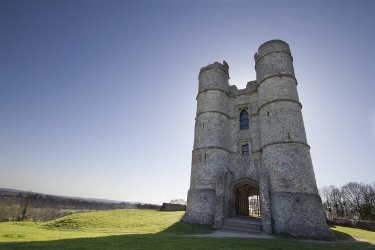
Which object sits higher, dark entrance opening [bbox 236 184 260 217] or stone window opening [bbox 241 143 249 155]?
stone window opening [bbox 241 143 249 155]

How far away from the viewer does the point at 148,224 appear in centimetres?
1728

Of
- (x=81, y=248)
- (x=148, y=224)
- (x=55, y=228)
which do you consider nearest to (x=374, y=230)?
(x=148, y=224)

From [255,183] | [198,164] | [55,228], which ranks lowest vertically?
[55,228]

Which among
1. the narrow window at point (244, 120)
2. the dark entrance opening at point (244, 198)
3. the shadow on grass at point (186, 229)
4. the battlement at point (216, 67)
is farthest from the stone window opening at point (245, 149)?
the battlement at point (216, 67)

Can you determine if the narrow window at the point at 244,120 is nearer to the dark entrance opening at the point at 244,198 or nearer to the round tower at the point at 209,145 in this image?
the round tower at the point at 209,145

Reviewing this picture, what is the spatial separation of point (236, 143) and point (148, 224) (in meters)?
11.2

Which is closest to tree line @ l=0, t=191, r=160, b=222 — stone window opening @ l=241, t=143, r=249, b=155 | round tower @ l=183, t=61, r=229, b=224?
round tower @ l=183, t=61, r=229, b=224

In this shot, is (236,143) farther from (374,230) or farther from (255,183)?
(374,230)

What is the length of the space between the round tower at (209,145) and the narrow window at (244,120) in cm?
156

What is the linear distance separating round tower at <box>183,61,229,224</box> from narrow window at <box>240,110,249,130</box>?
1564mm

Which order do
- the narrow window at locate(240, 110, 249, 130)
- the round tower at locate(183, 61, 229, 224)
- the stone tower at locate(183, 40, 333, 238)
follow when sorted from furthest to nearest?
the narrow window at locate(240, 110, 249, 130), the round tower at locate(183, 61, 229, 224), the stone tower at locate(183, 40, 333, 238)

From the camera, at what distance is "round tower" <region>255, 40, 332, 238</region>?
1505 cm

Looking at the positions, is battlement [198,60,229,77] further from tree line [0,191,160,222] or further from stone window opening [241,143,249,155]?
tree line [0,191,160,222]

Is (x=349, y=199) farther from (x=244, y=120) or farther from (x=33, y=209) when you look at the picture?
(x=33, y=209)
